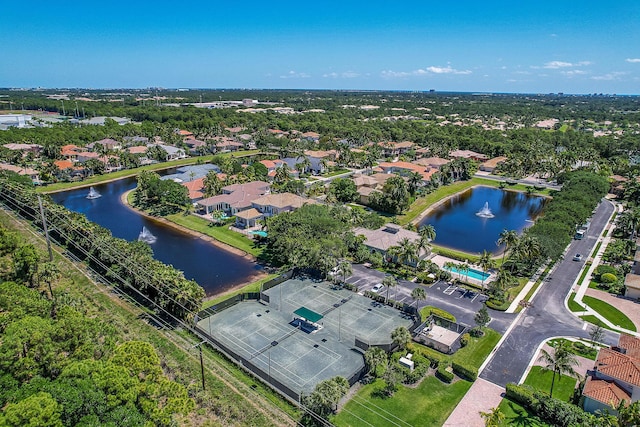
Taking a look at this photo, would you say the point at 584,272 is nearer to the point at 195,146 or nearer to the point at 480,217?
the point at 480,217

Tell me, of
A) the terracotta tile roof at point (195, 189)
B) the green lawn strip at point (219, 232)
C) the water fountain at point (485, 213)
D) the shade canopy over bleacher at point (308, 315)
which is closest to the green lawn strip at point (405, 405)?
the shade canopy over bleacher at point (308, 315)

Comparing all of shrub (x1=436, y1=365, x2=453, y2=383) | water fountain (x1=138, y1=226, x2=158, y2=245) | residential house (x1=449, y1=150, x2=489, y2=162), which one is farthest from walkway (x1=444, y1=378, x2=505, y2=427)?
residential house (x1=449, y1=150, x2=489, y2=162)

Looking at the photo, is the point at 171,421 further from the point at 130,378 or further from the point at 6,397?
the point at 6,397

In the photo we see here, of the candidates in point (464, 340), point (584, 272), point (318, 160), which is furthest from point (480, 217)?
point (318, 160)

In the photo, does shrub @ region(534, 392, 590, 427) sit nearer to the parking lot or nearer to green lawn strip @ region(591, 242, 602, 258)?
the parking lot

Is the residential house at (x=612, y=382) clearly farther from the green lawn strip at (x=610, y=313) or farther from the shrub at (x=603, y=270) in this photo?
the shrub at (x=603, y=270)

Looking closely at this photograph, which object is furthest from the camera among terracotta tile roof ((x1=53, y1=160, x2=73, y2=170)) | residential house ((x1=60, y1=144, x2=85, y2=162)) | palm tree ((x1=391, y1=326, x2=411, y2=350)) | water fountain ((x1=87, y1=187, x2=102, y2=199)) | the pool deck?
residential house ((x1=60, y1=144, x2=85, y2=162))
